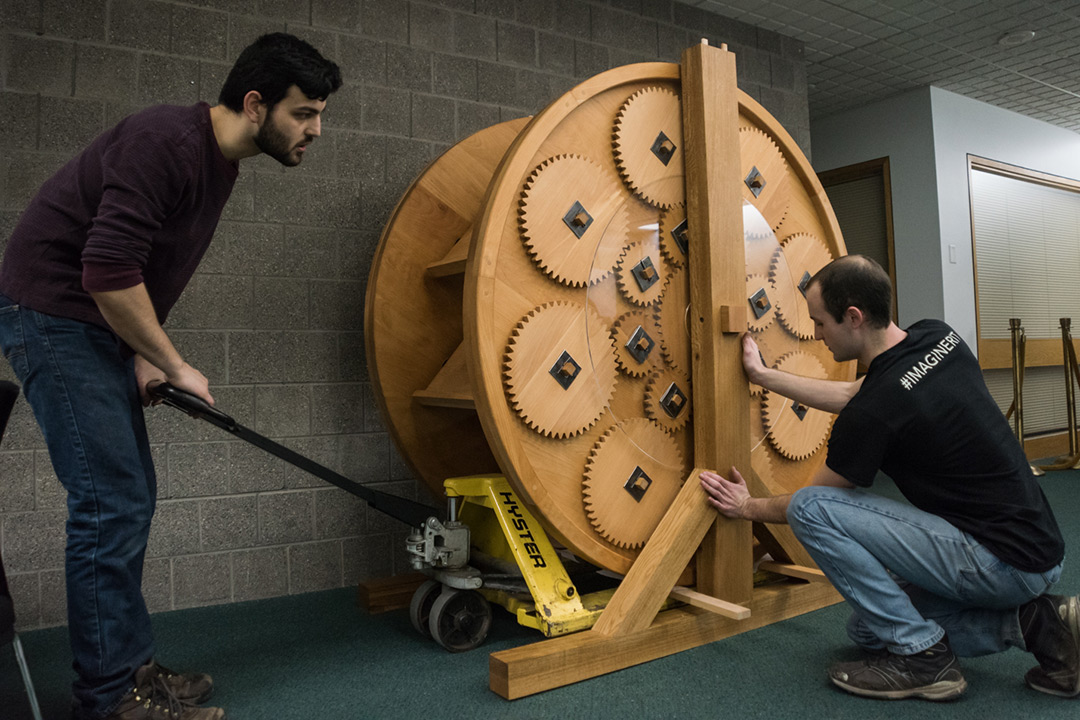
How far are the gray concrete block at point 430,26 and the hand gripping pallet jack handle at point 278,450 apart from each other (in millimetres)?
1735

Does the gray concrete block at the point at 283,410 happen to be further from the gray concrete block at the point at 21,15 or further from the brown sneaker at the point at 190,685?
the gray concrete block at the point at 21,15

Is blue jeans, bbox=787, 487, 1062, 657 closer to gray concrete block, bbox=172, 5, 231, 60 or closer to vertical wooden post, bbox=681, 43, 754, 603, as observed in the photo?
vertical wooden post, bbox=681, 43, 754, 603

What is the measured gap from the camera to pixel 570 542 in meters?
2.03

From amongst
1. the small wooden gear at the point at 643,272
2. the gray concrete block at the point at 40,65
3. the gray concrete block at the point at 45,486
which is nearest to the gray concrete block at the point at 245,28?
the gray concrete block at the point at 40,65

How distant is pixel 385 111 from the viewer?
2.98 m

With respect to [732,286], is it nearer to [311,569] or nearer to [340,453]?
[340,453]

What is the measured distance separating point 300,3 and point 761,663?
2648 mm

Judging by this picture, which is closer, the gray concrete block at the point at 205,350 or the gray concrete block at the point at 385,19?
the gray concrete block at the point at 205,350

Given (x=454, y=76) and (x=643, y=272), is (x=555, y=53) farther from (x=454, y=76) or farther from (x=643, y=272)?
(x=643, y=272)

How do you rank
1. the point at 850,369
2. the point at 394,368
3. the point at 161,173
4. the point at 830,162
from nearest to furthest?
1. the point at 161,173
2. the point at 394,368
3. the point at 850,369
4. the point at 830,162

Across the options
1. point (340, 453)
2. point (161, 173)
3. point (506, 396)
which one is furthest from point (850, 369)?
point (161, 173)

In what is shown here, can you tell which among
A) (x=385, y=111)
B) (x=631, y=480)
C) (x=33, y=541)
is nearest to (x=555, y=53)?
(x=385, y=111)

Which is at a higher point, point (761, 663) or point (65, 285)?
point (65, 285)

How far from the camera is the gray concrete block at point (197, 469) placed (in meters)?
2.60
